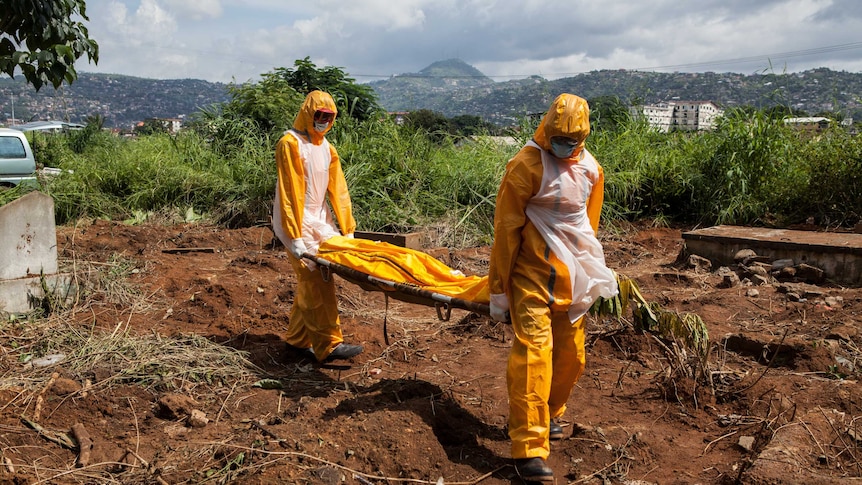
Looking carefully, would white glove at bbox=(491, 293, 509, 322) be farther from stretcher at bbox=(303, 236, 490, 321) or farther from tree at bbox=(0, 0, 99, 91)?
tree at bbox=(0, 0, 99, 91)

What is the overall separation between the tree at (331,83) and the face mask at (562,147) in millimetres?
10641

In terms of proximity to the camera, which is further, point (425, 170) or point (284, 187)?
point (425, 170)

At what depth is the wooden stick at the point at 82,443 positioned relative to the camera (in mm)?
3226

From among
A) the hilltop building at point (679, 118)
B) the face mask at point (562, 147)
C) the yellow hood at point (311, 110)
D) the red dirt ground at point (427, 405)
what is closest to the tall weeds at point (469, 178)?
the hilltop building at point (679, 118)

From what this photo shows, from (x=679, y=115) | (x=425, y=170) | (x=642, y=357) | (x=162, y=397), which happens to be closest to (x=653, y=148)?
(x=679, y=115)

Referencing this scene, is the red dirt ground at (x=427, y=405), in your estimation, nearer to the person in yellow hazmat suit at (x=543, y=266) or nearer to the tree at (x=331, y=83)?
the person in yellow hazmat suit at (x=543, y=266)

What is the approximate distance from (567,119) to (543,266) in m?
0.68

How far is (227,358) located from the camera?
459 cm

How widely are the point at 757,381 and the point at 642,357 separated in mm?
932

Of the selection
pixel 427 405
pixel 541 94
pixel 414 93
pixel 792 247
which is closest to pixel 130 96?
pixel 414 93

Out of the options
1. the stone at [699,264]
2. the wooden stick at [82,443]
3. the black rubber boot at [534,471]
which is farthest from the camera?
the stone at [699,264]

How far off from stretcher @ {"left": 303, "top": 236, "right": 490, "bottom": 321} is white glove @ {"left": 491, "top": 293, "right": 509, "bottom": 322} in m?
0.09

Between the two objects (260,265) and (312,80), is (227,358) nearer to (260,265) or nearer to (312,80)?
(260,265)

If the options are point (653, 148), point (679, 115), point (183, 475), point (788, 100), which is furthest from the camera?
point (679, 115)
